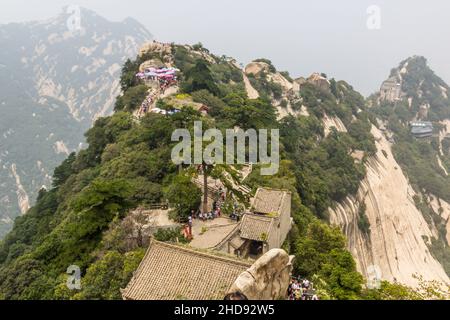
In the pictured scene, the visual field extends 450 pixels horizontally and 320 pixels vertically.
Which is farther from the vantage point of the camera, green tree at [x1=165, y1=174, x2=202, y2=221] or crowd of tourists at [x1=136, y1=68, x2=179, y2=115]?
crowd of tourists at [x1=136, y1=68, x2=179, y2=115]

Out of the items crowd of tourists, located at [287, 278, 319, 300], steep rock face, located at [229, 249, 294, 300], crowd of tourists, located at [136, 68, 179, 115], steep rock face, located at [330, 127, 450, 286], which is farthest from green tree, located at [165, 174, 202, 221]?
crowd of tourists, located at [136, 68, 179, 115]

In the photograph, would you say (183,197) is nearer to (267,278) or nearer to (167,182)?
(167,182)

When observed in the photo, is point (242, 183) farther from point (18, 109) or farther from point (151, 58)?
point (18, 109)

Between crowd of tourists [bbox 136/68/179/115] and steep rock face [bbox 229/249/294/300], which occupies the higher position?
crowd of tourists [bbox 136/68/179/115]

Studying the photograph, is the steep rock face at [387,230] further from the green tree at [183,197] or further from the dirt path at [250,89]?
the green tree at [183,197]

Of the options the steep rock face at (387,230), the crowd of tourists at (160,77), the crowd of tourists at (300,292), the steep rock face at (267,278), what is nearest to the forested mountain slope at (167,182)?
the crowd of tourists at (300,292)

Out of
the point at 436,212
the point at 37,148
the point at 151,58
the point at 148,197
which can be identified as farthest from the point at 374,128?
the point at 37,148

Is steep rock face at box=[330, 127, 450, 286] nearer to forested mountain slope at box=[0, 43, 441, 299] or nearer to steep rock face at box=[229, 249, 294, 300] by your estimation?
forested mountain slope at box=[0, 43, 441, 299]

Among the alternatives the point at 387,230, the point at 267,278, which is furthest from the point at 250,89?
the point at 267,278
